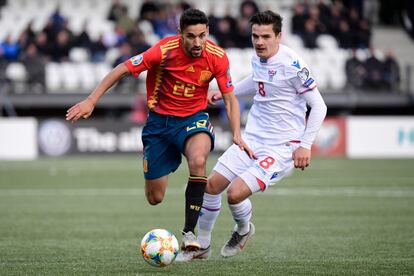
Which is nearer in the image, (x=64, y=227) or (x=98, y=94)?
(x=98, y=94)

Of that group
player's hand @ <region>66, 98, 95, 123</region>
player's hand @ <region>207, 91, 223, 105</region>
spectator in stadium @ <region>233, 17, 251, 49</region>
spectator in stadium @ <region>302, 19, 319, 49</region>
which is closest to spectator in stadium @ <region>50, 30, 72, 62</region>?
spectator in stadium @ <region>233, 17, 251, 49</region>

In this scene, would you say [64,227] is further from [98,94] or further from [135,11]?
[135,11]

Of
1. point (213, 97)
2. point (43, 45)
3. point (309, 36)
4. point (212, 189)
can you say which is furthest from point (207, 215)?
point (309, 36)

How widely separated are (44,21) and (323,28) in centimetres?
899

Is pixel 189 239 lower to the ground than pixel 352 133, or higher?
higher

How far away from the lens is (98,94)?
7512mm

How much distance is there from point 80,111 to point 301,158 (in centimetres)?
207

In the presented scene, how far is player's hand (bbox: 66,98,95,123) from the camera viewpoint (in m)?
7.24

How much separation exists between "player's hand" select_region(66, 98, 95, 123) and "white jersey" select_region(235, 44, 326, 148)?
1886 millimetres

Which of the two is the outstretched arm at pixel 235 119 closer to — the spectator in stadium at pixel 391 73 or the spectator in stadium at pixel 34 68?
A: the spectator in stadium at pixel 34 68

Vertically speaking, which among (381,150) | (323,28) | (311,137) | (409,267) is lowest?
(381,150)

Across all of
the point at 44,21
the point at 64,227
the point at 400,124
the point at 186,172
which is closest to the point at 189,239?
the point at 64,227

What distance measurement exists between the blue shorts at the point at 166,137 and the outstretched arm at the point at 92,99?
0.80 m

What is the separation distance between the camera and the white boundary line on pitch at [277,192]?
50.2ft
